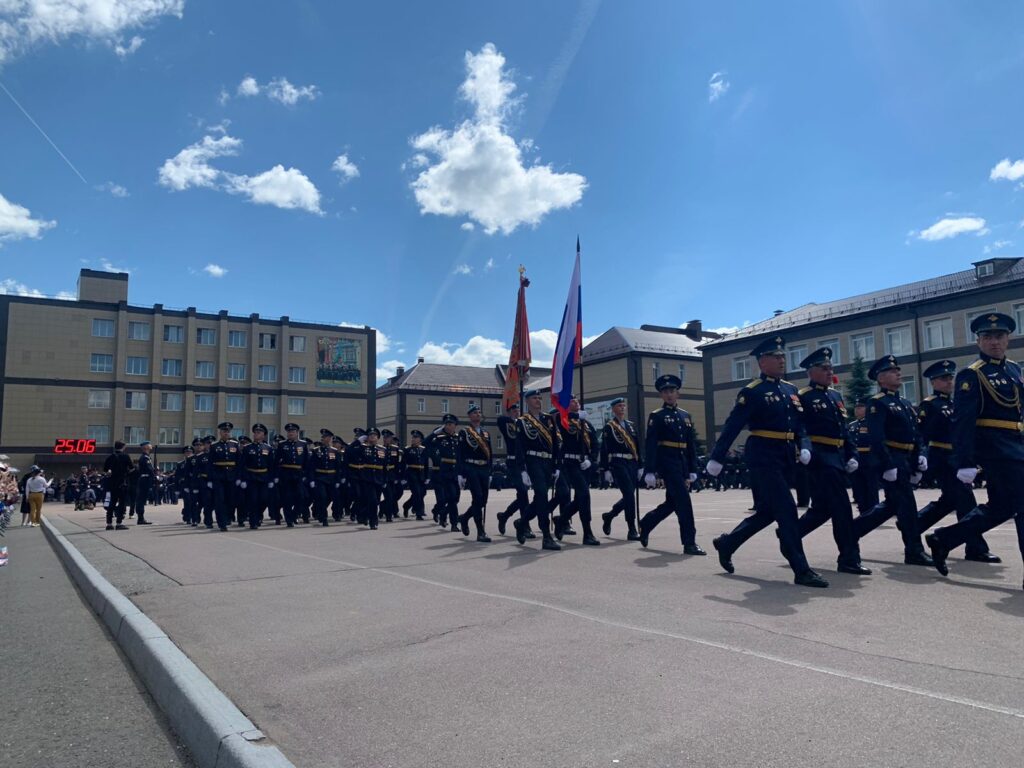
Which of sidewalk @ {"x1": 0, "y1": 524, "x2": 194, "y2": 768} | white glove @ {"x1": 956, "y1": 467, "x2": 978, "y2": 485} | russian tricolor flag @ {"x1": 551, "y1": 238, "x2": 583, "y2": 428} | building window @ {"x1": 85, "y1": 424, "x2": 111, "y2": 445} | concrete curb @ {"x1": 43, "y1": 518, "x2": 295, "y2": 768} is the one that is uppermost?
building window @ {"x1": 85, "y1": 424, "x2": 111, "y2": 445}

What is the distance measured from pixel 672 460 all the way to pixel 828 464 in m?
2.34

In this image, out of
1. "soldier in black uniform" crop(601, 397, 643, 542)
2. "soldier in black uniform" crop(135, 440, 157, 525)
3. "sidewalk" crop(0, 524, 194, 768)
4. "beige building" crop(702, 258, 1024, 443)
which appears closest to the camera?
"sidewalk" crop(0, 524, 194, 768)

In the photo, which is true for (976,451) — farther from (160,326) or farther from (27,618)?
(160,326)

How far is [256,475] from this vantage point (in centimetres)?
1558

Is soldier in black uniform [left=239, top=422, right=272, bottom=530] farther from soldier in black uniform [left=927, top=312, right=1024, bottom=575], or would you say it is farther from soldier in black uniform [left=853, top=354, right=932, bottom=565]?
soldier in black uniform [left=927, top=312, right=1024, bottom=575]

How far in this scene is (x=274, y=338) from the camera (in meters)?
65.1

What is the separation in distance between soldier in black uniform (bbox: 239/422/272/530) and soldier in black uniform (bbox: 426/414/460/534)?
3752 millimetres

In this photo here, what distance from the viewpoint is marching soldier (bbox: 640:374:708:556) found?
889 centimetres

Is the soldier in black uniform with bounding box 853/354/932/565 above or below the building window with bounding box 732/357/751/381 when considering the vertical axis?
below

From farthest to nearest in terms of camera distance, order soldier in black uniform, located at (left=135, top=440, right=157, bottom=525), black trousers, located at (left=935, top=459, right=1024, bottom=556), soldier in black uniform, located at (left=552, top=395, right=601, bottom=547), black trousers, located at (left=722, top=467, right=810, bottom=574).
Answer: soldier in black uniform, located at (left=135, top=440, right=157, bottom=525), soldier in black uniform, located at (left=552, top=395, right=601, bottom=547), black trousers, located at (left=722, top=467, right=810, bottom=574), black trousers, located at (left=935, top=459, right=1024, bottom=556)

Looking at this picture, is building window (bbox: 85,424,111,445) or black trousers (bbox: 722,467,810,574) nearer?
black trousers (bbox: 722,467,810,574)

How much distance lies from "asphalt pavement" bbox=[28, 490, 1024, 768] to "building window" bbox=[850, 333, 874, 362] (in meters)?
42.6

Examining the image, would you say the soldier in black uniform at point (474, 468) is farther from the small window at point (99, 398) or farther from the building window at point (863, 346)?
the small window at point (99, 398)

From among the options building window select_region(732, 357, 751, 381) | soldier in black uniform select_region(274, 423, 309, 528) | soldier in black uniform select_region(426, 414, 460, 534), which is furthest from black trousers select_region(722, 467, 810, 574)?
building window select_region(732, 357, 751, 381)
